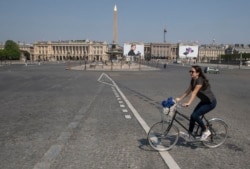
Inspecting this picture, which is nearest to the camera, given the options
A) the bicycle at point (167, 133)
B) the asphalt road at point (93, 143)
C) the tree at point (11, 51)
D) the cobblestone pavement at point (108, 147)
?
the cobblestone pavement at point (108, 147)

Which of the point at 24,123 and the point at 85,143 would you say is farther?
the point at 24,123

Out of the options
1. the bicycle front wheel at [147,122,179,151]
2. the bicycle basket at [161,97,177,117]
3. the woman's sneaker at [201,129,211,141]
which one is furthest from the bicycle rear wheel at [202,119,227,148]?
the bicycle basket at [161,97,177,117]

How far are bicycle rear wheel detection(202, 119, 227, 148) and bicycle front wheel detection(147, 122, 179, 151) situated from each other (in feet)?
2.26

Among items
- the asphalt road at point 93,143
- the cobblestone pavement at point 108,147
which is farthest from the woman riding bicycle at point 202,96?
the cobblestone pavement at point 108,147

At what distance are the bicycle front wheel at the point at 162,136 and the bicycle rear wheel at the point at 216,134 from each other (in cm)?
69

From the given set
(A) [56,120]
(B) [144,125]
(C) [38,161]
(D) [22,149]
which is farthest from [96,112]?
(C) [38,161]

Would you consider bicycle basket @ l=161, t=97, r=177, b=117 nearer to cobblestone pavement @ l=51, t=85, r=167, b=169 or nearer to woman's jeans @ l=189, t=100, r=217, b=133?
woman's jeans @ l=189, t=100, r=217, b=133

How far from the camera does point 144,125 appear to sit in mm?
9016

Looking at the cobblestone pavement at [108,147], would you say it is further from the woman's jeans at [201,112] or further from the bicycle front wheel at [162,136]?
the woman's jeans at [201,112]

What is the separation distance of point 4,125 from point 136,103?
6.18 meters

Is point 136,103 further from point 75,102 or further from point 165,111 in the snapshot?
point 165,111

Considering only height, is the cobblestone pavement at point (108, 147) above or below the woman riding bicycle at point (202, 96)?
below

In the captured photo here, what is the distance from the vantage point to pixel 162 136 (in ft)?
21.7

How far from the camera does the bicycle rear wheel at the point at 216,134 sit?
22.4 feet
